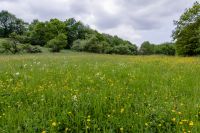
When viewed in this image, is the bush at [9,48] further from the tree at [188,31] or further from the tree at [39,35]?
the tree at [188,31]

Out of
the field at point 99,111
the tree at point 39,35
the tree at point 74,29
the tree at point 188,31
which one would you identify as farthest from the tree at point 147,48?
the field at point 99,111

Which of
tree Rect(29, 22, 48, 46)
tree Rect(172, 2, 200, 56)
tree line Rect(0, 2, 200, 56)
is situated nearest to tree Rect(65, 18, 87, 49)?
tree line Rect(0, 2, 200, 56)

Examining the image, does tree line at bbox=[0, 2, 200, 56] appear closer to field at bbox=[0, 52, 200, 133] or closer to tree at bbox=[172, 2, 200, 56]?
tree at bbox=[172, 2, 200, 56]

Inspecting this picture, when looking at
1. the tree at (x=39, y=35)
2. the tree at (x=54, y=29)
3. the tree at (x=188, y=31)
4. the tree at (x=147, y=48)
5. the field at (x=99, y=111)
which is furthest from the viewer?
the tree at (x=147, y=48)

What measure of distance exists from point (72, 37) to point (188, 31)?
49003mm

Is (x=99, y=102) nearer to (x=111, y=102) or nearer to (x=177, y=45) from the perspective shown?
(x=111, y=102)

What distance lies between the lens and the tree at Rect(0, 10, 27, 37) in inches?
3115

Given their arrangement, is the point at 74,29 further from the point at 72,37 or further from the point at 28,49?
the point at 28,49

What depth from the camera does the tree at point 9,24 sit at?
7911cm

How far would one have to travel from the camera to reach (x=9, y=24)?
263 feet

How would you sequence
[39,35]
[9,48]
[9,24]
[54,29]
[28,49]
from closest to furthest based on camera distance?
1. [9,48]
2. [28,49]
3. [39,35]
4. [54,29]
5. [9,24]

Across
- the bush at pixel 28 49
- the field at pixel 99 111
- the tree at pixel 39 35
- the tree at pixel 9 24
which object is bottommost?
the field at pixel 99 111

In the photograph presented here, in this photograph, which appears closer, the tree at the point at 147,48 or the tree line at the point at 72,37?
the tree line at the point at 72,37

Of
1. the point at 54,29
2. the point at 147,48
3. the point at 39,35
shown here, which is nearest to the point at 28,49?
the point at 39,35
